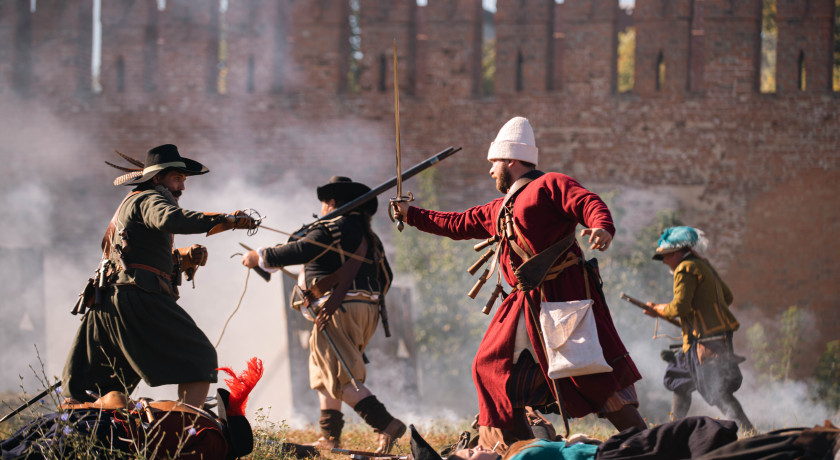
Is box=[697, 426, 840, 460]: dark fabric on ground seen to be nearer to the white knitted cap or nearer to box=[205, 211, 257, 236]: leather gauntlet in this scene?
the white knitted cap

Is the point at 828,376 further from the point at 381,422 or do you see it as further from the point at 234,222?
the point at 234,222

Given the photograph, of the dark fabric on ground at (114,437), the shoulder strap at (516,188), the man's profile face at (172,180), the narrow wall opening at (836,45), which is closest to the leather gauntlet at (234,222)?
the man's profile face at (172,180)

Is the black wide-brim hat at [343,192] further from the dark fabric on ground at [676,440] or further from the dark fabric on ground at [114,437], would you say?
the dark fabric on ground at [676,440]

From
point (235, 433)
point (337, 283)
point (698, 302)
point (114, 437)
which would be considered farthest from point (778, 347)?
point (114, 437)

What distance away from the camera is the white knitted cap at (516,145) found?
466 cm

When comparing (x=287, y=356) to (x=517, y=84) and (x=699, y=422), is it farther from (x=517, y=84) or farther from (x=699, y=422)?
(x=699, y=422)

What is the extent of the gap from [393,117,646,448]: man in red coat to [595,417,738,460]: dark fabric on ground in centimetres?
77

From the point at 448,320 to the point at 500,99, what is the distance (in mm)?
3104

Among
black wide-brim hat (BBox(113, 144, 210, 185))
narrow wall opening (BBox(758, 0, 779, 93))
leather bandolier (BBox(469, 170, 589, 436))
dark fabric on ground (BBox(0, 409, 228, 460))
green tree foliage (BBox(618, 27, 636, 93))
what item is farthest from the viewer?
green tree foliage (BBox(618, 27, 636, 93))

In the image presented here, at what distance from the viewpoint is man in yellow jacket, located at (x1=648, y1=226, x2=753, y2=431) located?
6816 millimetres

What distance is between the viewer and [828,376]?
11398mm

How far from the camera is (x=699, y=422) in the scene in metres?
3.30

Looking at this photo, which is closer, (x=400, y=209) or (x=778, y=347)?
(x=400, y=209)

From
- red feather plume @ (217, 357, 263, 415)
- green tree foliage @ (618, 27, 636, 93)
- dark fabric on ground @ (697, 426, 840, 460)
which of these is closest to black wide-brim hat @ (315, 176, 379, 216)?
red feather plume @ (217, 357, 263, 415)
